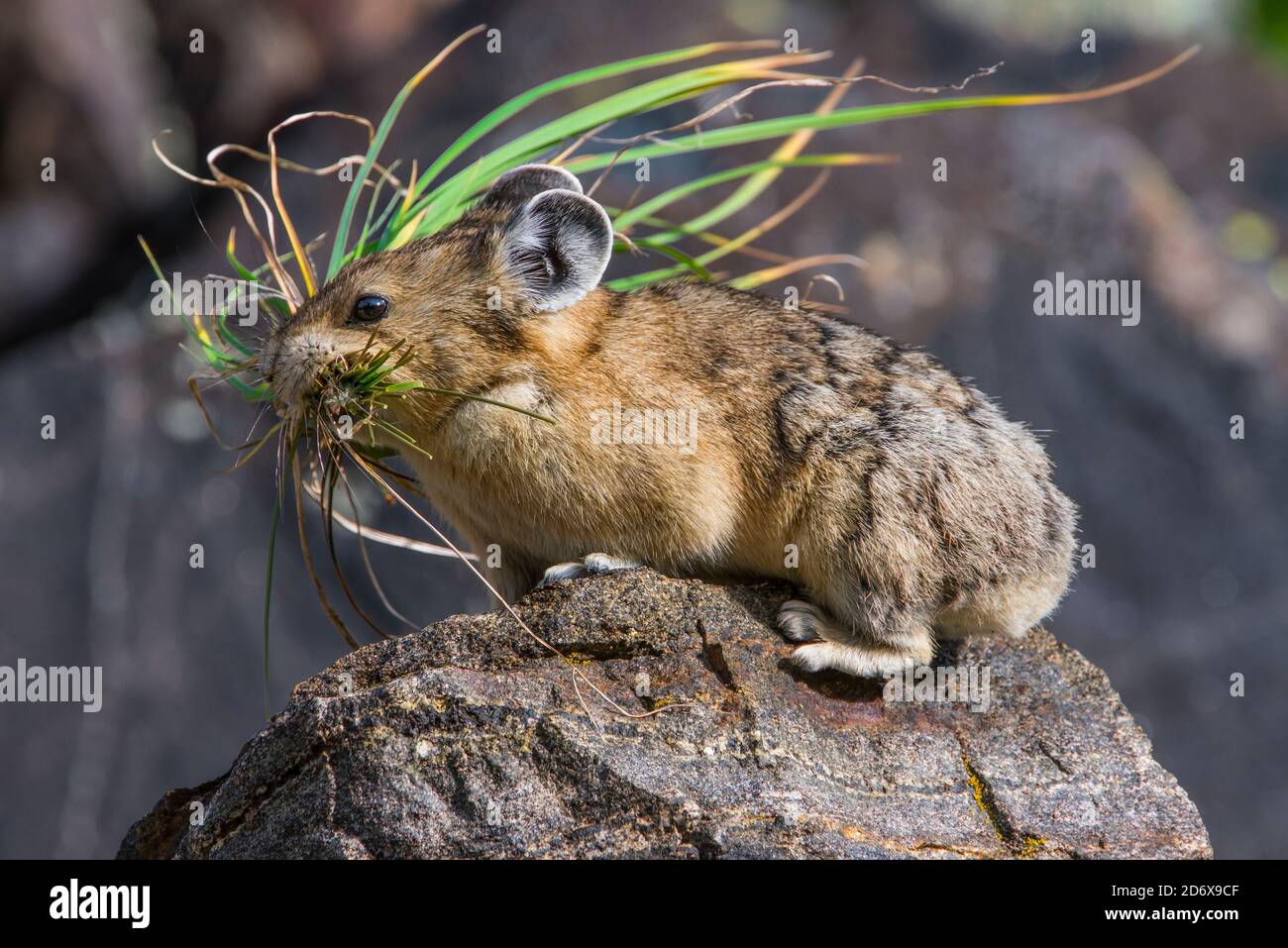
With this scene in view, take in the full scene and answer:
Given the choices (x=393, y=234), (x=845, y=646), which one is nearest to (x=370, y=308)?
(x=393, y=234)

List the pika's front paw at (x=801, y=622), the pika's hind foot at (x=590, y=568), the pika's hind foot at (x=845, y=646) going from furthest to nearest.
→ the pika's hind foot at (x=590, y=568) < the pika's front paw at (x=801, y=622) < the pika's hind foot at (x=845, y=646)

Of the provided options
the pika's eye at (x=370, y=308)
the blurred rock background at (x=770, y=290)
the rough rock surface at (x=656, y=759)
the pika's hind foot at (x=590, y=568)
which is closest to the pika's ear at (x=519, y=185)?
the pika's eye at (x=370, y=308)

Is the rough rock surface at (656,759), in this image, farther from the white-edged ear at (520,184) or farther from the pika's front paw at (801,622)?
the white-edged ear at (520,184)

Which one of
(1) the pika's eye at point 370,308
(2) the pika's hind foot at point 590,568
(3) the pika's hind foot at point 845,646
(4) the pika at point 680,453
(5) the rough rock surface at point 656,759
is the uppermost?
(1) the pika's eye at point 370,308

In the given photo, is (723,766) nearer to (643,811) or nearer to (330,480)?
(643,811)

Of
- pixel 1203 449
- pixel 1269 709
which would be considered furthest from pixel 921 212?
pixel 1269 709

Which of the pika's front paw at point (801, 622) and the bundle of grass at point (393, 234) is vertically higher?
the bundle of grass at point (393, 234)

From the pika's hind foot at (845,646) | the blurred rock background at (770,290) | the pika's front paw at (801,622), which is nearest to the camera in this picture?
the pika's hind foot at (845,646)
